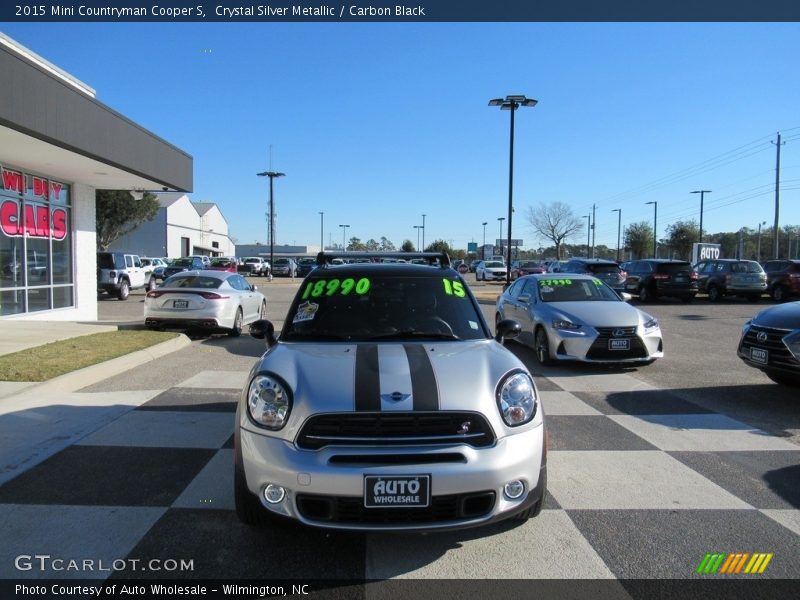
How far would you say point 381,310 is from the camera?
472 centimetres

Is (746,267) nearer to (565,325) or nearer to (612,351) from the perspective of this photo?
(612,351)

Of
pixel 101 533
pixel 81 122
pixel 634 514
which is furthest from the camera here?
pixel 81 122

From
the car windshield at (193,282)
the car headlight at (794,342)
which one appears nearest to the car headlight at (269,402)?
the car headlight at (794,342)

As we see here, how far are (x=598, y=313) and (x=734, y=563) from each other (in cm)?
610

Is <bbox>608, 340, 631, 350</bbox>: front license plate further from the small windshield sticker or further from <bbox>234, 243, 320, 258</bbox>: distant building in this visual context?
<bbox>234, 243, 320, 258</bbox>: distant building

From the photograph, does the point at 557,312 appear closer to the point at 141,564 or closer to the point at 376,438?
the point at 376,438

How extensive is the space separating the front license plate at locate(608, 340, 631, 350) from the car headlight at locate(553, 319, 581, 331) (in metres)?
0.51

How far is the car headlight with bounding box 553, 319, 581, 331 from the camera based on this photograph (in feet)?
29.2

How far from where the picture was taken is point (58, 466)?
185 inches

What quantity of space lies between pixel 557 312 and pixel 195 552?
7138 mm

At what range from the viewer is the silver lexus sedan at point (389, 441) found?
116 inches

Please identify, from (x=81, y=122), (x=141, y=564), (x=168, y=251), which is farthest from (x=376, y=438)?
(x=168, y=251)

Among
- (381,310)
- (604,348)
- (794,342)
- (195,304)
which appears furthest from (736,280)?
(381,310)

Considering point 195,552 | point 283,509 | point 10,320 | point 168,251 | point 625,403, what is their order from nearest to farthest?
point 283,509 < point 195,552 < point 625,403 < point 10,320 < point 168,251
